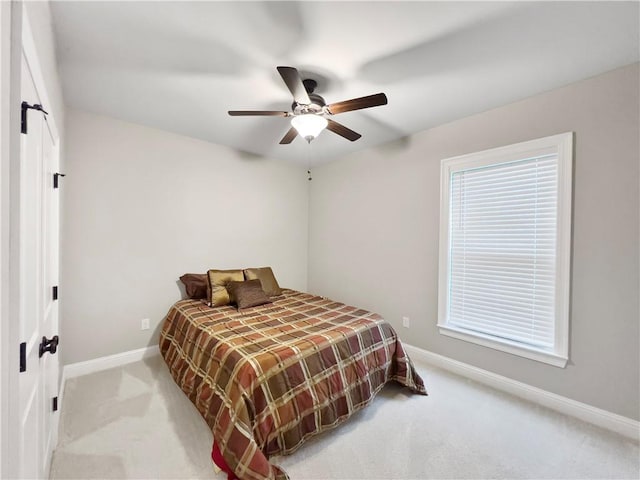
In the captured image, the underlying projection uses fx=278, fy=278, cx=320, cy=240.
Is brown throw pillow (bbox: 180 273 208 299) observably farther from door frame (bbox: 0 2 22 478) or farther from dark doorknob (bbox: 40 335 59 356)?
door frame (bbox: 0 2 22 478)

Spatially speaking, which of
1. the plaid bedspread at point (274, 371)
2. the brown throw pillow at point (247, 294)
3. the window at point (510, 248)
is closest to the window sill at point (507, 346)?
the window at point (510, 248)

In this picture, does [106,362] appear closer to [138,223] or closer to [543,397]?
[138,223]

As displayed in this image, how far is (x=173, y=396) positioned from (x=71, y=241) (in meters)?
1.71

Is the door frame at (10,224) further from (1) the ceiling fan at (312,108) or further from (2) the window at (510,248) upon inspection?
(2) the window at (510,248)

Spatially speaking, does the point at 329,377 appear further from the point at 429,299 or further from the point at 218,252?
the point at 218,252

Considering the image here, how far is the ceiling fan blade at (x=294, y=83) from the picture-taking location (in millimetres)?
1541

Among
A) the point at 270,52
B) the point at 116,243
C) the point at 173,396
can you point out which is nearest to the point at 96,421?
the point at 173,396

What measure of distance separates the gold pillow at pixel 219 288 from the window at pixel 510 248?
88.6 inches

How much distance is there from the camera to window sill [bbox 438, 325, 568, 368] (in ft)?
Result: 7.21

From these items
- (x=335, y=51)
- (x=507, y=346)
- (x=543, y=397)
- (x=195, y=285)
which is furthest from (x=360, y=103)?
(x=543, y=397)

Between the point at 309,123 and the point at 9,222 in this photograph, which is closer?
the point at 9,222

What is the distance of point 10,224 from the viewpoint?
803 mm

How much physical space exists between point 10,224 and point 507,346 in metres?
3.18

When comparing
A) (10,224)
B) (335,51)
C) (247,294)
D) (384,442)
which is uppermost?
(335,51)
